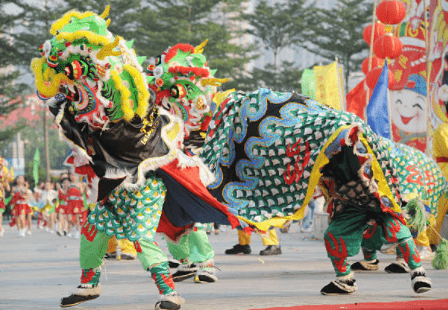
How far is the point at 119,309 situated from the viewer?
5.38 m

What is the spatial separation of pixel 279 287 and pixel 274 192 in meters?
1.31

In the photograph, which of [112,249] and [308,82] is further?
[308,82]

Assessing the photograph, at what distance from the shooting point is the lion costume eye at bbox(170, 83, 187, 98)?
7.47 m

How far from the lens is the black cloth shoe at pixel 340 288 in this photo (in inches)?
231

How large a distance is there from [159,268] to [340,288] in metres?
1.64

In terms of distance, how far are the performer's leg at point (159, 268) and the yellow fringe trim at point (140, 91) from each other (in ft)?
3.18

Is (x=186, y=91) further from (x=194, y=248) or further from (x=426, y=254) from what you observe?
(x=426, y=254)

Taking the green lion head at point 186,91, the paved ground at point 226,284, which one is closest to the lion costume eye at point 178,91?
the green lion head at point 186,91

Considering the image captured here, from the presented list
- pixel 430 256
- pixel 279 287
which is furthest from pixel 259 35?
pixel 279 287

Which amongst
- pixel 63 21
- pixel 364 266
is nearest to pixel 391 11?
pixel 364 266

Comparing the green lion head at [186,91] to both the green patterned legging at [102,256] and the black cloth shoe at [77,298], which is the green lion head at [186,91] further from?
the black cloth shoe at [77,298]

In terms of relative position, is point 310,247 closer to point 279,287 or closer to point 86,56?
point 279,287

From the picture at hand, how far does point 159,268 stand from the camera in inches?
204

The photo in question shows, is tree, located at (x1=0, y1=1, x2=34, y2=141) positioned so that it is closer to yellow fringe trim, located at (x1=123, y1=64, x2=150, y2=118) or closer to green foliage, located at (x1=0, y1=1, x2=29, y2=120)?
green foliage, located at (x1=0, y1=1, x2=29, y2=120)
